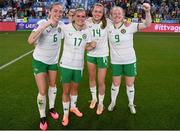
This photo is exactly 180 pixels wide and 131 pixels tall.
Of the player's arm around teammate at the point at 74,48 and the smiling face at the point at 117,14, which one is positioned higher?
the smiling face at the point at 117,14

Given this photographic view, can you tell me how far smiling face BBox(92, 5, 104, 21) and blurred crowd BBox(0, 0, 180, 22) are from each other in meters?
24.2

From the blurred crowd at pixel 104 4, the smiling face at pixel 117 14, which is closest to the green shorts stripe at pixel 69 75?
the smiling face at pixel 117 14

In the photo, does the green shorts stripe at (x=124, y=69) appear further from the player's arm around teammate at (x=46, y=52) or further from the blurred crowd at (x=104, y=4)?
the blurred crowd at (x=104, y=4)

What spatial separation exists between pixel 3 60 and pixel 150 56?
6457 mm

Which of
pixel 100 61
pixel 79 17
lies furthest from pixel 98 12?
pixel 100 61

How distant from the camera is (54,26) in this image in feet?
22.6

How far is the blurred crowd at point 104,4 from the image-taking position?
3300cm

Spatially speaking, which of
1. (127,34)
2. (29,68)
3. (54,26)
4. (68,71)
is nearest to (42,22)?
(54,26)

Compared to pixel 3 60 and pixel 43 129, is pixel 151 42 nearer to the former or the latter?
pixel 3 60

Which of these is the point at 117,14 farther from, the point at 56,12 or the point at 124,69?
the point at 56,12

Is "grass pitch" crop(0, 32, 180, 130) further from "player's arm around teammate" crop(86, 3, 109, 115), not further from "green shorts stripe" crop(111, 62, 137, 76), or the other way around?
"green shorts stripe" crop(111, 62, 137, 76)

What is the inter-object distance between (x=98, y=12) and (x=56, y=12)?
1.20 meters

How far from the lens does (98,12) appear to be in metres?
7.66

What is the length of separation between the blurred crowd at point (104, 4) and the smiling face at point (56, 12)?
2520 cm
